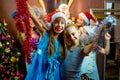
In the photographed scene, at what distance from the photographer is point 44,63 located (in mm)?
1654

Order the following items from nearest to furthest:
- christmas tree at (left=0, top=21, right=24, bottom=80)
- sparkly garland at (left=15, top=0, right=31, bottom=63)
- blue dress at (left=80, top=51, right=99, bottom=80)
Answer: sparkly garland at (left=15, top=0, right=31, bottom=63), blue dress at (left=80, top=51, right=99, bottom=80), christmas tree at (left=0, top=21, right=24, bottom=80)

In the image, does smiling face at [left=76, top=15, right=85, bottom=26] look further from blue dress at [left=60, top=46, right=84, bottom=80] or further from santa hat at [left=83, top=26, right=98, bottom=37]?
blue dress at [left=60, top=46, right=84, bottom=80]

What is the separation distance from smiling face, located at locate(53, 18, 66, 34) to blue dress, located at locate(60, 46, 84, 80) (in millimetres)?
158

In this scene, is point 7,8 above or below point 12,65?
above

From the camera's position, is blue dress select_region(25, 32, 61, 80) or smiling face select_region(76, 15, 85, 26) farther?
smiling face select_region(76, 15, 85, 26)

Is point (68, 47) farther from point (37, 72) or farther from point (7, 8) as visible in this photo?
point (7, 8)

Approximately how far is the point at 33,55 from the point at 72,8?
0.57 meters


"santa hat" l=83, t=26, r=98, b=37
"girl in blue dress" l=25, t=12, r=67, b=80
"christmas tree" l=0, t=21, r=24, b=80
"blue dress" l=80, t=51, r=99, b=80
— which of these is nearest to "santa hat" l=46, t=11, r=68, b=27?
"girl in blue dress" l=25, t=12, r=67, b=80

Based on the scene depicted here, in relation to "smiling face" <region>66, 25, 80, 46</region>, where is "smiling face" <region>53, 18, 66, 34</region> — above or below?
above

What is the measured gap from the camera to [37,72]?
164cm

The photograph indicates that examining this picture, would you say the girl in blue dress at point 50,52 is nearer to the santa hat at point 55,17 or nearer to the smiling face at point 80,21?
the santa hat at point 55,17

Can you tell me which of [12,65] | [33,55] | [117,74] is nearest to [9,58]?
[12,65]

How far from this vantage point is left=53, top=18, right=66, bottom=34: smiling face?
163cm

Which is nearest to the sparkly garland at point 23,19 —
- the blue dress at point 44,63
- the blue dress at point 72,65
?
the blue dress at point 44,63
